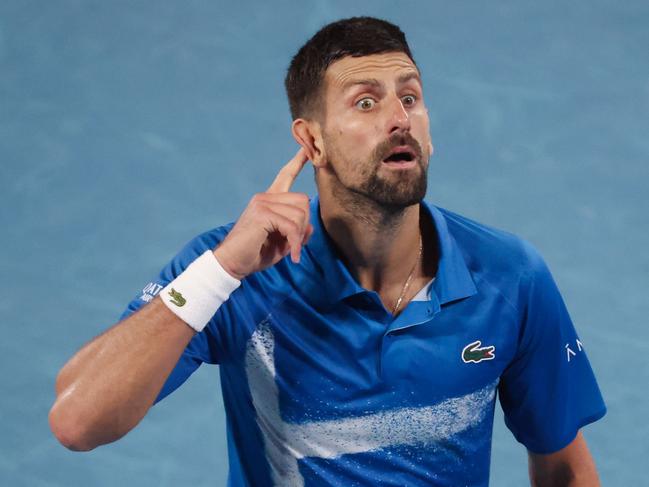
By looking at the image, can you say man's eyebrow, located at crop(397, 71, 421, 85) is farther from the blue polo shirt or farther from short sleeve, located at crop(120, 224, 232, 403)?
short sleeve, located at crop(120, 224, 232, 403)

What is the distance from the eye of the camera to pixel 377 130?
3328 millimetres

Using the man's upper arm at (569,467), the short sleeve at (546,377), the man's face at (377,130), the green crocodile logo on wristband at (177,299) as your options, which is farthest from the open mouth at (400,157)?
the man's upper arm at (569,467)

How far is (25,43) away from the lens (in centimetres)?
863

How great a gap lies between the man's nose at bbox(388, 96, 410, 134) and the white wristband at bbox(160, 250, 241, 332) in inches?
A: 23.7

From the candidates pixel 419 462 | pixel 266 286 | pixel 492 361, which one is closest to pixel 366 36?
pixel 266 286

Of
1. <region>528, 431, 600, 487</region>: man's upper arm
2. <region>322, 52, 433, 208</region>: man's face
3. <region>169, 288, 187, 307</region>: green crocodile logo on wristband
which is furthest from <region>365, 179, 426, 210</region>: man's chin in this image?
<region>528, 431, 600, 487</region>: man's upper arm

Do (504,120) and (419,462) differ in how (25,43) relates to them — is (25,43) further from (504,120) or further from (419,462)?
(419,462)

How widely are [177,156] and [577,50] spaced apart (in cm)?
290

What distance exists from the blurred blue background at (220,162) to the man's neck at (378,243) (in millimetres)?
2847

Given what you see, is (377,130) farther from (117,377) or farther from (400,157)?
(117,377)

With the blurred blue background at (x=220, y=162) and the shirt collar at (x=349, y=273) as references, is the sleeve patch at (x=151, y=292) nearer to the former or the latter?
the shirt collar at (x=349, y=273)

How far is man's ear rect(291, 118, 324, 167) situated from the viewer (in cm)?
354

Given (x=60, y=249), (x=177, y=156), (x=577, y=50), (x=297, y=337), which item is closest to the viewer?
(x=297, y=337)

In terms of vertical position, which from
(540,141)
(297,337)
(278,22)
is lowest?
(297,337)
